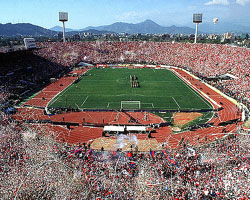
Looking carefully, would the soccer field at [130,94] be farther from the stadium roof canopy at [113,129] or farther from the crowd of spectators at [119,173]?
the crowd of spectators at [119,173]

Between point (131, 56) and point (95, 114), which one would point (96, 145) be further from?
point (131, 56)

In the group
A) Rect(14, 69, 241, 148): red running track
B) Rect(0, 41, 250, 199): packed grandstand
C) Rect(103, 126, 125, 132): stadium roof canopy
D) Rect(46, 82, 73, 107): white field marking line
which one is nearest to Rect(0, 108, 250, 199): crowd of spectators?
Rect(0, 41, 250, 199): packed grandstand

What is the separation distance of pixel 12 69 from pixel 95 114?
3230 centimetres

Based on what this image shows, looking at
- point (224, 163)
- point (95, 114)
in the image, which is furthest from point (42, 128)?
point (224, 163)

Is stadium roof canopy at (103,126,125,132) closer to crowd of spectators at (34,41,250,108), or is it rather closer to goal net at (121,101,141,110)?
goal net at (121,101,141,110)

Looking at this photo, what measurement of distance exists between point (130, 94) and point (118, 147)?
2142cm

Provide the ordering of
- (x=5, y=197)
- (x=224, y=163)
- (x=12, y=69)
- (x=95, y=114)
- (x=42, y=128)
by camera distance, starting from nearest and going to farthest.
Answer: (x=5, y=197), (x=224, y=163), (x=42, y=128), (x=95, y=114), (x=12, y=69)

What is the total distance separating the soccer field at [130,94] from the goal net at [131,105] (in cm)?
35

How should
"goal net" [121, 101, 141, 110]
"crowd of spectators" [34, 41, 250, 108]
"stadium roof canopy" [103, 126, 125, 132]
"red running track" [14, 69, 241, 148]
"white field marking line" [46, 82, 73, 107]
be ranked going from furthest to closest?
"crowd of spectators" [34, 41, 250, 108] < "white field marking line" [46, 82, 73, 107] < "goal net" [121, 101, 141, 110] < "stadium roof canopy" [103, 126, 125, 132] < "red running track" [14, 69, 241, 148]

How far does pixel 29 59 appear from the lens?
59500 millimetres

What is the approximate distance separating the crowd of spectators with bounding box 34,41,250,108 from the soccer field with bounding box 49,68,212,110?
8134mm

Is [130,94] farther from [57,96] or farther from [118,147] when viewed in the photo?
[118,147]

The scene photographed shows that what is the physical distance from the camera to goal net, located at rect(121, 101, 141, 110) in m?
33.6

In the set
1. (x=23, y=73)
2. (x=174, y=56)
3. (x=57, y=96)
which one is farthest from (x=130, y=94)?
(x=174, y=56)
